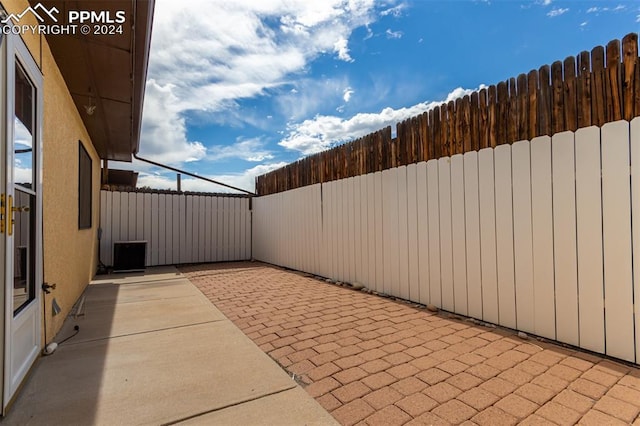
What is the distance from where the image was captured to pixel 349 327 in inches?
130

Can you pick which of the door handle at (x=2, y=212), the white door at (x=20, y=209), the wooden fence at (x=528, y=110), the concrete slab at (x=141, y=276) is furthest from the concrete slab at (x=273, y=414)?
the concrete slab at (x=141, y=276)

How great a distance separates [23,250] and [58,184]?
118 cm

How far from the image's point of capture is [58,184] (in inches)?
128

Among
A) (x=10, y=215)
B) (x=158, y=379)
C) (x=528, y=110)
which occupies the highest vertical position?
(x=528, y=110)

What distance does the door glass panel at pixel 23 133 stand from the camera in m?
2.14

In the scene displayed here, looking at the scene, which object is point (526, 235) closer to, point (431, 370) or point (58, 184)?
point (431, 370)

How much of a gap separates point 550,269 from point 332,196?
3872 millimetres

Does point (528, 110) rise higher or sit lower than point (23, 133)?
higher

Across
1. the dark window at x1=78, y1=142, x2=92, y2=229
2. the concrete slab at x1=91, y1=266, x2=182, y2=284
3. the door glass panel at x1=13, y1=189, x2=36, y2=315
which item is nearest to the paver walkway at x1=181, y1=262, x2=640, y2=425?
the door glass panel at x1=13, y1=189, x2=36, y2=315

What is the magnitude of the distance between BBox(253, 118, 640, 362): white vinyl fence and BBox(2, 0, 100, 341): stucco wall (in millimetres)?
4082

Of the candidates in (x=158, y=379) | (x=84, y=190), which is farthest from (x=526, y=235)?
(x=84, y=190)

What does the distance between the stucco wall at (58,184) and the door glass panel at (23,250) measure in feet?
1.03

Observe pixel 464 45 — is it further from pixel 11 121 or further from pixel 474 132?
pixel 11 121

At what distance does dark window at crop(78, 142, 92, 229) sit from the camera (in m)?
4.77
